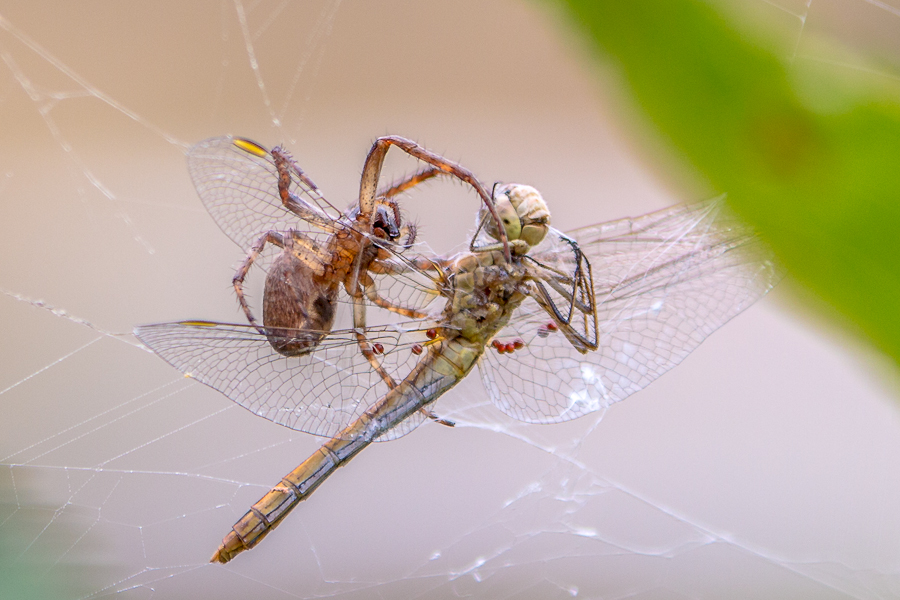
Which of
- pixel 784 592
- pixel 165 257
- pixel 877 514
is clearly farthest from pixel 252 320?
pixel 877 514

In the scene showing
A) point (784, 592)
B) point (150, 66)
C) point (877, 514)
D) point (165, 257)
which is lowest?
point (784, 592)

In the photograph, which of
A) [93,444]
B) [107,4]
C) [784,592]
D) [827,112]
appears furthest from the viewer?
[107,4]

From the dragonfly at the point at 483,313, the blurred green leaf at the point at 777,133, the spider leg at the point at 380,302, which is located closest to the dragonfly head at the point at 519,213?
the dragonfly at the point at 483,313

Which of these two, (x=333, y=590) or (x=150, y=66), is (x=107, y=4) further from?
(x=333, y=590)

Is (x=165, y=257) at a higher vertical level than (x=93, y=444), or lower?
higher

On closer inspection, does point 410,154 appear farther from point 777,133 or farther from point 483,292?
point 777,133

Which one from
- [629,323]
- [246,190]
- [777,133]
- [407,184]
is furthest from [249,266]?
[777,133]

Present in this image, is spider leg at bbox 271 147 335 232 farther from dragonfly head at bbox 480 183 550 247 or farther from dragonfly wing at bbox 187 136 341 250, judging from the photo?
dragonfly head at bbox 480 183 550 247
